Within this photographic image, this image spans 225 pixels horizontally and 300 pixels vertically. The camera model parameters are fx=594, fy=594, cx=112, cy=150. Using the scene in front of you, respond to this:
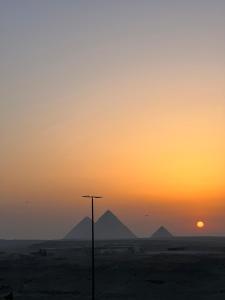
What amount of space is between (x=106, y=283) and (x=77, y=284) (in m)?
3.21

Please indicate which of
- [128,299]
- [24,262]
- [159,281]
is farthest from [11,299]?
[24,262]

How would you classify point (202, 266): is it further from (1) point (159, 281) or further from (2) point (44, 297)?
(2) point (44, 297)

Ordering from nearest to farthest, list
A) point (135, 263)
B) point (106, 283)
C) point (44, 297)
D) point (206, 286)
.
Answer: point (44, 297)
point (206, 286)
point (106, 283)
point (135, 263)

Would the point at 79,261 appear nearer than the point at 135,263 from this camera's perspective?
No

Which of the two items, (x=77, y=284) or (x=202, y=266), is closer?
(x=77, y=284)

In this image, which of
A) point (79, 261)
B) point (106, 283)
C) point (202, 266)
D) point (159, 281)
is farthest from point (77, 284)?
point (79, 261)

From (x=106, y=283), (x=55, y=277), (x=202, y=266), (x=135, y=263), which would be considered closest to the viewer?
(x=106, y=283)

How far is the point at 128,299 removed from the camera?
5266 centimetres

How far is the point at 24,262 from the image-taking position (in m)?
93.7

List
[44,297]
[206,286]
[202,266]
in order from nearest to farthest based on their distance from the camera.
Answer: [44,297], [206,286], [202,266]

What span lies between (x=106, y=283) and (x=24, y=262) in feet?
105

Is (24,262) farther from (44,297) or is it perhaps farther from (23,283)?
(44,297)

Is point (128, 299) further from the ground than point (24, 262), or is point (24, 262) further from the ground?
point (24, 262)

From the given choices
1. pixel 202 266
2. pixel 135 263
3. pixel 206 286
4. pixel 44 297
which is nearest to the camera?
pixel 44 297
